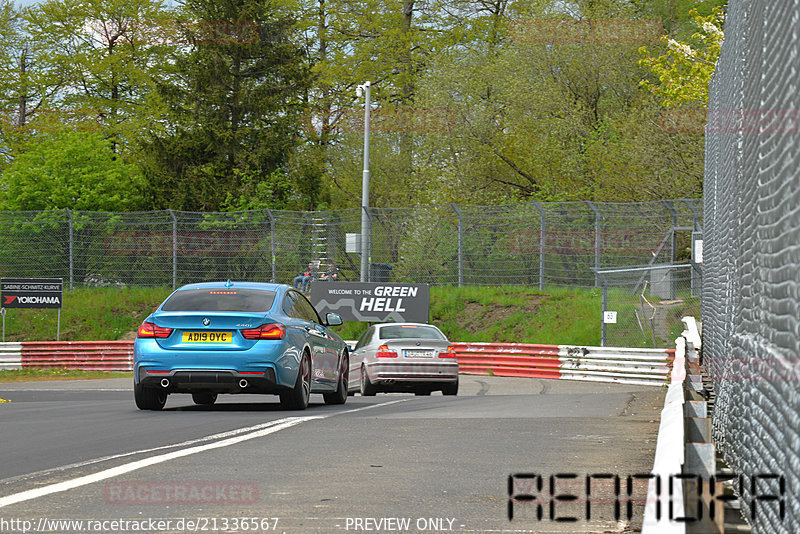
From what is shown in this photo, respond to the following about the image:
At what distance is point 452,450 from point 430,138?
41205 mm

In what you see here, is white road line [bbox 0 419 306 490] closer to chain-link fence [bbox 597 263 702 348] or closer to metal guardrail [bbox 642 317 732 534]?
metal guardrail [bbox 642 317 732 534]

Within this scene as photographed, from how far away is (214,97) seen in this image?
2174 inches

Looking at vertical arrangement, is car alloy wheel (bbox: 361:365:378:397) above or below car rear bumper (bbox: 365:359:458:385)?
below

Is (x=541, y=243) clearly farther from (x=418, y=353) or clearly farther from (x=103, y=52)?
(x=103, y=52)

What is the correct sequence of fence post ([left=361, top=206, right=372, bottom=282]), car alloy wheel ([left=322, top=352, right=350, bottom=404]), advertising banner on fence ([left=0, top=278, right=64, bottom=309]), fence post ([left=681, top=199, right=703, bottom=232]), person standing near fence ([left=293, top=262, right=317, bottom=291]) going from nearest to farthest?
car alloy wheel ([left=322, top=352, right=350, bottom=404]) → fence post ([left=681, top=199, right=703, bottom=232]) → person standing near fence ([left=293, top=262, right=317, bottom=291]) → fence post ([left=361, top=206, right=372, bottom=282]) → advertising banner on fence ([left=0, top=278, right=64, bottom=309])

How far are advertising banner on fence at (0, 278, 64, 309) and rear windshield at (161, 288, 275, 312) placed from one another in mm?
25992

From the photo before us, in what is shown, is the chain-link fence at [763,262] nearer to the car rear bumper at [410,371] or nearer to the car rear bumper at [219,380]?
the car rear bumper at [219,380]

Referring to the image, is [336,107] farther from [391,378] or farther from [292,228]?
[391,378]

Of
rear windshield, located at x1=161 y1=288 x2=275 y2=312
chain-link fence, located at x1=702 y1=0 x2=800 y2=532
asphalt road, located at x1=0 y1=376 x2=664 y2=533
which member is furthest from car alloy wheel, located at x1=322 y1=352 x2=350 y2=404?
chain-link fence, located at x1=702 y1=0 x2=800 y2=532

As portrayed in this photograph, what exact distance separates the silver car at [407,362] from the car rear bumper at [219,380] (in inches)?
316

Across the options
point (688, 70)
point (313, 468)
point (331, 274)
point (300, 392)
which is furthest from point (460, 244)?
point (313, 468)

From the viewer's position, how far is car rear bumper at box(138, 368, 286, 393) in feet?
47.1

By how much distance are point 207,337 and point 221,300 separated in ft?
2.84

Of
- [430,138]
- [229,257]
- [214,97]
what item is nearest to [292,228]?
[229,257]
